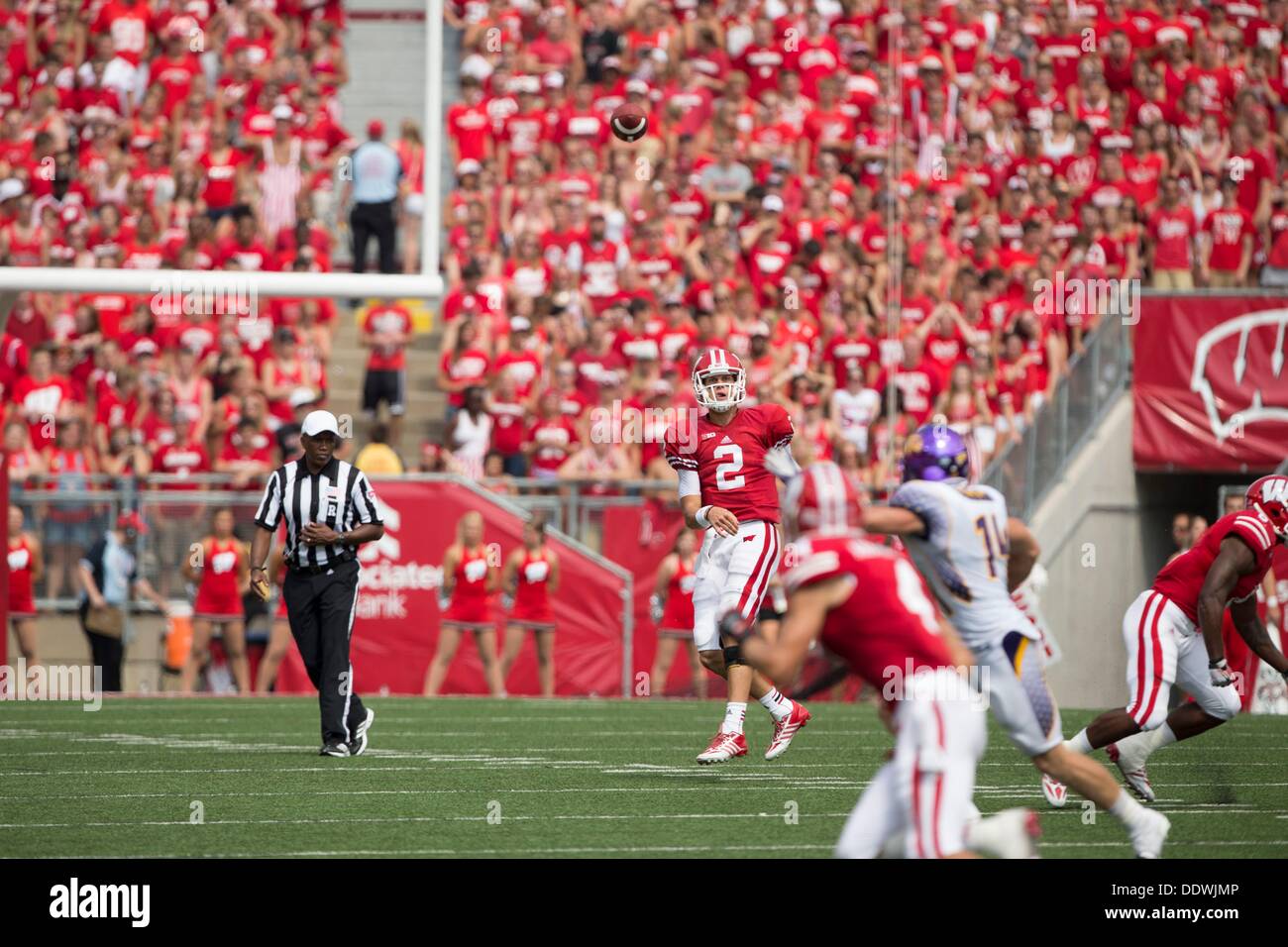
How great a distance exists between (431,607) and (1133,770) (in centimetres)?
874

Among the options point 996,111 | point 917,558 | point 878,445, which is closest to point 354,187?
point 878,445

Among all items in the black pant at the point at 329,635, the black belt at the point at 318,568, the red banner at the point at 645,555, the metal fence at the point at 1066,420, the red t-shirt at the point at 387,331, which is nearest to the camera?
the black pant at the point at 329,635

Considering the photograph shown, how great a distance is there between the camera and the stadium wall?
16438 mm

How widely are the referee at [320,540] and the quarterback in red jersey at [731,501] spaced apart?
1922 mm

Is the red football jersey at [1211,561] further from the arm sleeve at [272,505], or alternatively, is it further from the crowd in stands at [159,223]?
the crowd in stands at [159,223]

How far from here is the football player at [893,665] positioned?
593 centimetres

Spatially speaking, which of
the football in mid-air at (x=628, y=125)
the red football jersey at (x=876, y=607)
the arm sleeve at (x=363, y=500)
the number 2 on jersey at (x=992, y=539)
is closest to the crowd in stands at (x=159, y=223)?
the football in mid-air at (x=628, y=125)

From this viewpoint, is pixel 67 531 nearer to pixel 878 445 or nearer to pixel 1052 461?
pixel 878 445

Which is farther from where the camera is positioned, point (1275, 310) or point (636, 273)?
point (636, 273)

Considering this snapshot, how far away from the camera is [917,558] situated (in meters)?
7.69

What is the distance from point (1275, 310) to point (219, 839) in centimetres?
1168

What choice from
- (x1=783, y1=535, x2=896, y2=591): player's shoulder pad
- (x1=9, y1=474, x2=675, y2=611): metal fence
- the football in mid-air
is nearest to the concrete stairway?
(x1=9, y1=474, x2=675, y2=611): metal fence

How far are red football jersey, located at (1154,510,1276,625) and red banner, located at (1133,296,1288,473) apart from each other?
7.65 meters
